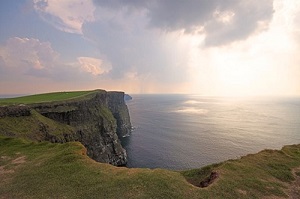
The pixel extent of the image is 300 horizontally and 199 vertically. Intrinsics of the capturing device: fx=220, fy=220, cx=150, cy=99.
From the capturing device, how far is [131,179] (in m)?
22.2

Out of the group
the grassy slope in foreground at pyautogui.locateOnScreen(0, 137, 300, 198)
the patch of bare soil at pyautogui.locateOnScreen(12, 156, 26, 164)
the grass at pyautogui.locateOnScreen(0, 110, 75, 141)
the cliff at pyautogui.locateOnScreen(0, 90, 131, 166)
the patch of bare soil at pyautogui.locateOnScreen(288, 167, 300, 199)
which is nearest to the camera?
the grassy slope in foreground at pyautogui.locateOnScreen(0, 137, 300, 198)

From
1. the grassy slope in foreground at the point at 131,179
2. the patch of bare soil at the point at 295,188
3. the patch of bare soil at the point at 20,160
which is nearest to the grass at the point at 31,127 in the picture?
the patch of bare soil at the point at 20,160

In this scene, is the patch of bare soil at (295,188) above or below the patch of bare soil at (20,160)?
below

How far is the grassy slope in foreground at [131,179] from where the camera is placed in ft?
66.4

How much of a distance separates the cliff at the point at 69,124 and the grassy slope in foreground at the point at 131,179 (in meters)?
28.5

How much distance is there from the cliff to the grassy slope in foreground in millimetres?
28495

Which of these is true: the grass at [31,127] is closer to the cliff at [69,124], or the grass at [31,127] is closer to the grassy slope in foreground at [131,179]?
the cliff at [69,124]

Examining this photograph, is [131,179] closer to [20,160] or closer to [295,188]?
[295,188]

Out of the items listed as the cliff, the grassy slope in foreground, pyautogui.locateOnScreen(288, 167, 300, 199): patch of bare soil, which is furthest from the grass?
pyautogui.locateOnScreen(288, 167, 300, 199): patch of bare soil

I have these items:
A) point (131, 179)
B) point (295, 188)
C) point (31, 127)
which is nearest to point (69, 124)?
point (31, 127)

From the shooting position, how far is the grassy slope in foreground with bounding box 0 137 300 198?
66.4 ft

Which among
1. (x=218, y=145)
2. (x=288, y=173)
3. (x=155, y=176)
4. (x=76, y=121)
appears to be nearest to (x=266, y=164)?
(x=288, y=173)

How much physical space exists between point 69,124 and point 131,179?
63.4 m

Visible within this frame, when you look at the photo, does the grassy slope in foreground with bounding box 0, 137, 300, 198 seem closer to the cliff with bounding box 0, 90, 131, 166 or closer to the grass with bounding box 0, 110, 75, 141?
the grass with bounding box 0, 110, 75, 141
